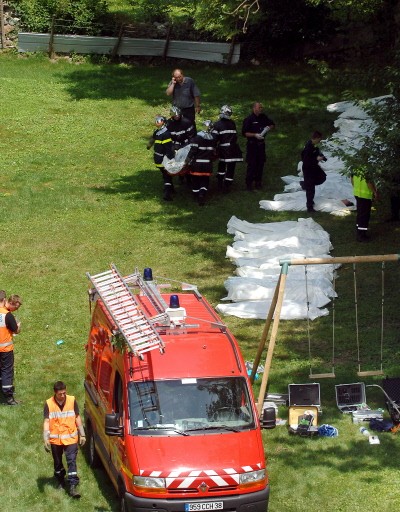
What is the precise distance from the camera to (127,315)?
1322cm

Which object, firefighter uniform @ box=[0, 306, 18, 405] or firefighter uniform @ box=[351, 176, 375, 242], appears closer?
firefighter uniform @ box=[0, 306, 18, 405]

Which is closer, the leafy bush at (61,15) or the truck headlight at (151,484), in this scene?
the truck headlight at (151,484)

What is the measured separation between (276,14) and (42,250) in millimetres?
12649

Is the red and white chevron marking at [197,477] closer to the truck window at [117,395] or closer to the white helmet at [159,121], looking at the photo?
the truck window at [117,395]

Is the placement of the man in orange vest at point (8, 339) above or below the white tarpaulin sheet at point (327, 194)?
below

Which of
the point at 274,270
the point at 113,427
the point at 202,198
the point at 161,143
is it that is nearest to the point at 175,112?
the point at 161,143

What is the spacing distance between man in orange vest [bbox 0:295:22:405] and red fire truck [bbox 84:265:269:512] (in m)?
1.57

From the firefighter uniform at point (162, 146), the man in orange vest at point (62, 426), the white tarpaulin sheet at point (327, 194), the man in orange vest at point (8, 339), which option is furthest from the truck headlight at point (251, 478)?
the firefighter uniform at point (162, 146)

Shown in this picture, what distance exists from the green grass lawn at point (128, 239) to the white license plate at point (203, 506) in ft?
5.14

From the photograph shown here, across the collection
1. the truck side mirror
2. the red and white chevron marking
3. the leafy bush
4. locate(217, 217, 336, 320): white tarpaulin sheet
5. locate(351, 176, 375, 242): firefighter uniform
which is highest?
the leafy bush

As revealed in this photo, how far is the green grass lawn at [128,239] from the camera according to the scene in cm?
1359

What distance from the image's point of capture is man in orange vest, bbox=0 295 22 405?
14.9 meters

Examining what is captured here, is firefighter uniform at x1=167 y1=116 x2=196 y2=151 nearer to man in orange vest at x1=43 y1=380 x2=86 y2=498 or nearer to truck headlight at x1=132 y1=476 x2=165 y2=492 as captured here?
man in orange vest at x1=43 y1=380 x2=86 y2=498

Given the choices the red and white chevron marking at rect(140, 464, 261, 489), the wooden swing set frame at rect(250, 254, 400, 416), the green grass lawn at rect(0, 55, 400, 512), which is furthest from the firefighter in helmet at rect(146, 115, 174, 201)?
the red and white chevron marking at rect(140, 464, 261, 489)
